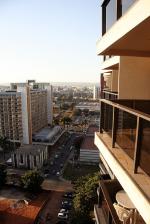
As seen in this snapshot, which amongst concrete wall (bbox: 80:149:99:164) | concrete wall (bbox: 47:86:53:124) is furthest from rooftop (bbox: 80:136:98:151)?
concrete wall (bbox: 47:86:53:124)

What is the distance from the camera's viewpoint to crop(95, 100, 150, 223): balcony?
3.33 m

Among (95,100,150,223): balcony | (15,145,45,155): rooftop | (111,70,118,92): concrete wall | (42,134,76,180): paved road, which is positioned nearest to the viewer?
(95,100,150,223): balcony

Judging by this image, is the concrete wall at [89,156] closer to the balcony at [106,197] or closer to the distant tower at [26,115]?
the distant tower at [26,115]

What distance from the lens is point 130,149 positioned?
4.78 metres

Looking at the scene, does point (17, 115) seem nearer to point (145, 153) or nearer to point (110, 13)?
point (110, 13)

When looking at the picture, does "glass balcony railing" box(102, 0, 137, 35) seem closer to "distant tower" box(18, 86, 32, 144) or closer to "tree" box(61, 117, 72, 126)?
"distant tower" box(18, 86, 32, 144)

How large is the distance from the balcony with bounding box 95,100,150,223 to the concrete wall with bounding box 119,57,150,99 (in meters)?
0.75

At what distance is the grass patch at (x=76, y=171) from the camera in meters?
35.6

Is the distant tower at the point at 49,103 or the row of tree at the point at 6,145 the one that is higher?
the distant tower at the point at 49,103

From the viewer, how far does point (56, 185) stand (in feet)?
107

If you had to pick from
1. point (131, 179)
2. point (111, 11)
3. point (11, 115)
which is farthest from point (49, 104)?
point (131, 179)

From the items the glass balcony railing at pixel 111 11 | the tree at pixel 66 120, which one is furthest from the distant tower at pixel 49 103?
the glass balcony railing at pixel 111 11

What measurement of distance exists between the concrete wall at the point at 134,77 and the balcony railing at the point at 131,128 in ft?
2.41

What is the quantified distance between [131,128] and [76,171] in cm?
3230
